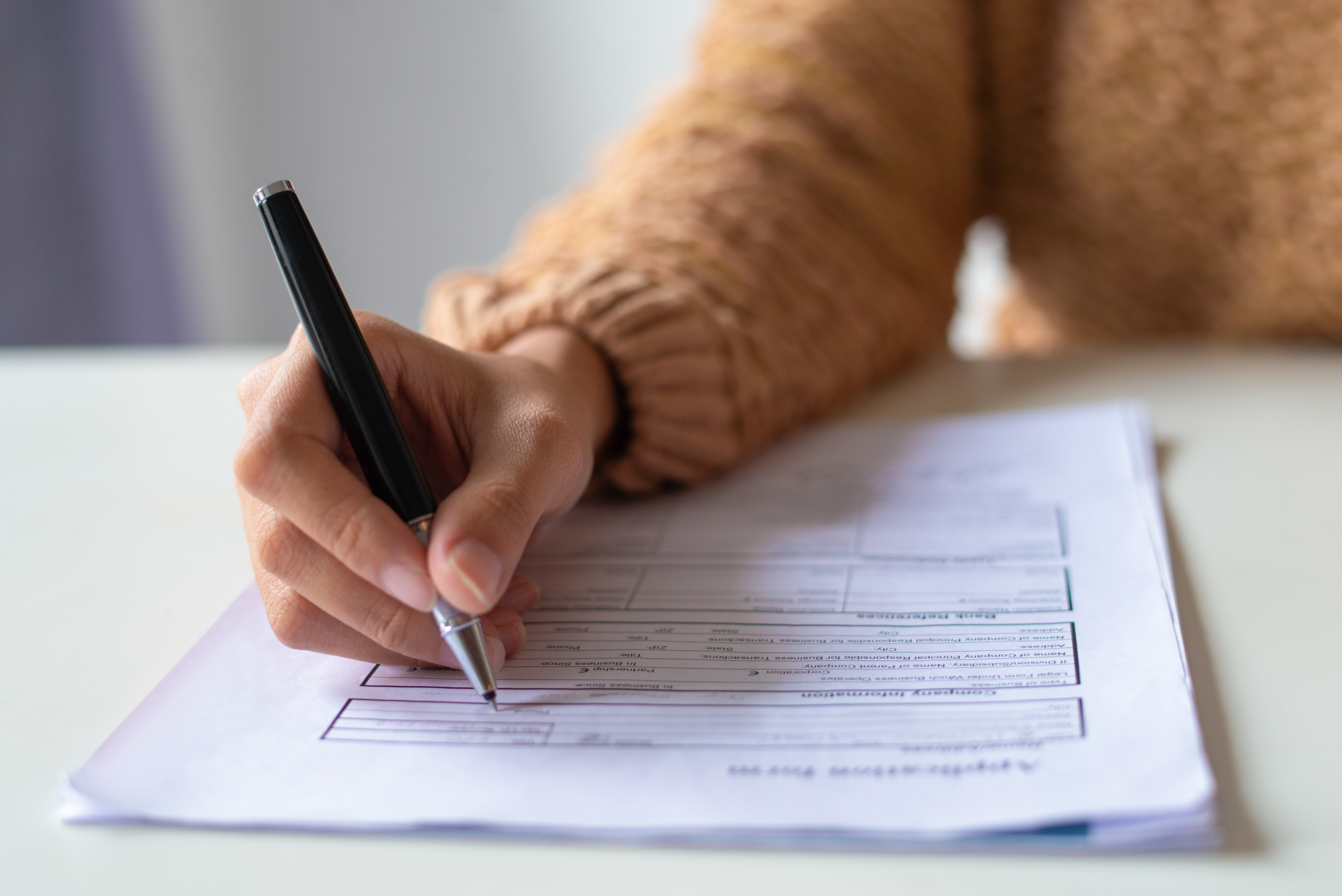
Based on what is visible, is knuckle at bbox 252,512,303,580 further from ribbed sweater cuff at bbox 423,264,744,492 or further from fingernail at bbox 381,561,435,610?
ribbed sweater cuff at bbox 423,264,744,492

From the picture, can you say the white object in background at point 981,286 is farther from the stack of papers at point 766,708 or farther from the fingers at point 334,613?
the fingers at point 334,613

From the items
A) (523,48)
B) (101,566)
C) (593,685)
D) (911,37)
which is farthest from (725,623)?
(523,48)

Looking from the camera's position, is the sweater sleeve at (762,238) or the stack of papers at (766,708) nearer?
the stack of papers at (766,708)

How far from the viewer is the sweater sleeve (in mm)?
426

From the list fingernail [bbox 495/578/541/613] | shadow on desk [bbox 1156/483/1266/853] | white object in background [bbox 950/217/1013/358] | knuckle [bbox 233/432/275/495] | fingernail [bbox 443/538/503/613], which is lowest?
white object in background [bbox 950/217/1013/358]

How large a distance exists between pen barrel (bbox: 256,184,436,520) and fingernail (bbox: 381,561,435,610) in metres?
0.02

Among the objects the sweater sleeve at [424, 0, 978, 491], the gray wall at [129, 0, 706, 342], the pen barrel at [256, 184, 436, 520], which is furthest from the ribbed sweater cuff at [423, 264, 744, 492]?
the gray wall at [129, 0, 706, 342]

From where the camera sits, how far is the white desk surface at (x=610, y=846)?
22 cm

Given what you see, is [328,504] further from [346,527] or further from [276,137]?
[276,137]

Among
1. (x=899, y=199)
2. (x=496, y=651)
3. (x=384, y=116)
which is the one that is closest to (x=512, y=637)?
(x=496, y=651)

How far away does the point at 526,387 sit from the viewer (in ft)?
1.08

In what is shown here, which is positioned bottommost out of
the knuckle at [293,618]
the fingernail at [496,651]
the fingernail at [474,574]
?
the fingernail at [496,651]

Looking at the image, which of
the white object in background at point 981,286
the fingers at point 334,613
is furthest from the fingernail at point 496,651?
the white object in background at point 981,286

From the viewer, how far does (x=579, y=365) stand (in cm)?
40
